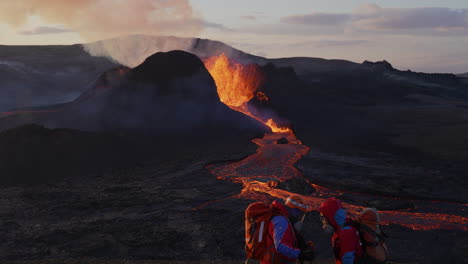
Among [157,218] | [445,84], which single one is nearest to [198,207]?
[157,218]

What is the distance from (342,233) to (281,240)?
28.6 inches

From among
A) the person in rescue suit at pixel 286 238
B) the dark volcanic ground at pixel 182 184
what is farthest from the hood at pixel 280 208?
the dark volcanic ground at pixel 182 184

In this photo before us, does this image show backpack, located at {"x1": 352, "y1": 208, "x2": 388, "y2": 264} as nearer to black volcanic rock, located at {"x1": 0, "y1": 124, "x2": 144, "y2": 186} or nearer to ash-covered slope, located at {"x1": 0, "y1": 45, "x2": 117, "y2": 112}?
black volcanic rock, located at {"x1": 0, "y1": 124, "x2": 144, "y2": 186}

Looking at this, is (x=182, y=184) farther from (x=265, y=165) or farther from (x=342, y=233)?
(x=342, y=233)

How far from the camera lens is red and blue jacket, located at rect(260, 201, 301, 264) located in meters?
4.49

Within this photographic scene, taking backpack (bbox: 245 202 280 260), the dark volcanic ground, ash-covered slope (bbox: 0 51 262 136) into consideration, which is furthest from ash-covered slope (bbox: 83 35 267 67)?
backpack (bbox: 245 202 280 260)

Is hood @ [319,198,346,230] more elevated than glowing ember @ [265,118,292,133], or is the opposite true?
hood @ [319,198,346,230]

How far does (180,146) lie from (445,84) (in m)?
84.1

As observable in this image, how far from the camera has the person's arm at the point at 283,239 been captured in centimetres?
448

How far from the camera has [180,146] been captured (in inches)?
1240

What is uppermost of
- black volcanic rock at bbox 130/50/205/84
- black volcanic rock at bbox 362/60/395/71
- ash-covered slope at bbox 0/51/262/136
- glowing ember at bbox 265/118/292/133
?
black volcanic rock at bbox 362/60/395/71

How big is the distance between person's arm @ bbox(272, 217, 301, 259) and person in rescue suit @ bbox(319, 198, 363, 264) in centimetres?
49

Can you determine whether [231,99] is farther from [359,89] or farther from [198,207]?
[359,89]

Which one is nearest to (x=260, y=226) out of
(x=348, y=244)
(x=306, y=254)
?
(x=306, y=254)
